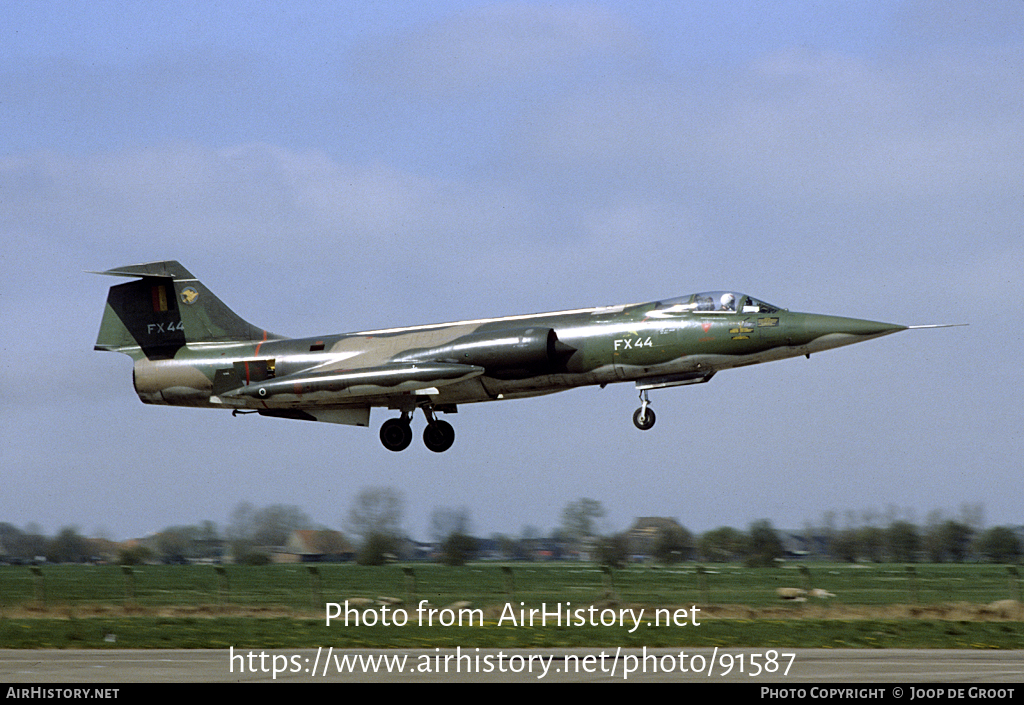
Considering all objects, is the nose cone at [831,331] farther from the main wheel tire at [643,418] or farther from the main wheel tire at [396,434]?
the main wheel tire at [396,434]

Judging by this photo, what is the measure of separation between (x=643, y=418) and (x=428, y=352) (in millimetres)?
5067

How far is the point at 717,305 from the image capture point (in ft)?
83.3

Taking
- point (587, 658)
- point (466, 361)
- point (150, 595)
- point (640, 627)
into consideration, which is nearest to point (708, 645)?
point (640, 627)

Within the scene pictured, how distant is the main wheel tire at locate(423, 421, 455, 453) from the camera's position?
2948cm

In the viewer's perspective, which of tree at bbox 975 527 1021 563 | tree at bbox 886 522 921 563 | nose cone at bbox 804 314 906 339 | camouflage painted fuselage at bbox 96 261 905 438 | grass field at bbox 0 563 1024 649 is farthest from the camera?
tree at bbox 975 527 1021 563

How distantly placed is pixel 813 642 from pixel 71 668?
14489 millimetres

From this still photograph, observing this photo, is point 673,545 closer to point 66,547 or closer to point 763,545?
point 763,545

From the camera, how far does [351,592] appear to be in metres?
30.3

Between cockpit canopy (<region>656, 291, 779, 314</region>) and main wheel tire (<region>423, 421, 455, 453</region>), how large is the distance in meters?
6.46

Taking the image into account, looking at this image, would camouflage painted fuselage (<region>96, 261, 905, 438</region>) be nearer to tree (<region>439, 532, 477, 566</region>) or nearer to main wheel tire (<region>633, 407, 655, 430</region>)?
main wheel tire (<region>633, 407, 655, 430</region>)

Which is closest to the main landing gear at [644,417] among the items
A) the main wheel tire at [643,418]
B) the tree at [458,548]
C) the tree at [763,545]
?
the main wheel tire at [643,418]

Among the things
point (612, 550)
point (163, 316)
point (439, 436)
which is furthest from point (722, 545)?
point (163, 316)

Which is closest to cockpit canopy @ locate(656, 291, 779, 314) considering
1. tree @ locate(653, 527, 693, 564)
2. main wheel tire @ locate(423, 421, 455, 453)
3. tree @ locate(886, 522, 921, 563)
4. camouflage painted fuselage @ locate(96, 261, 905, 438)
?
camouflage painted fuselage @ locate(96, 261, 905, 438)

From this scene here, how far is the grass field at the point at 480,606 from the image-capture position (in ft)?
83.3
